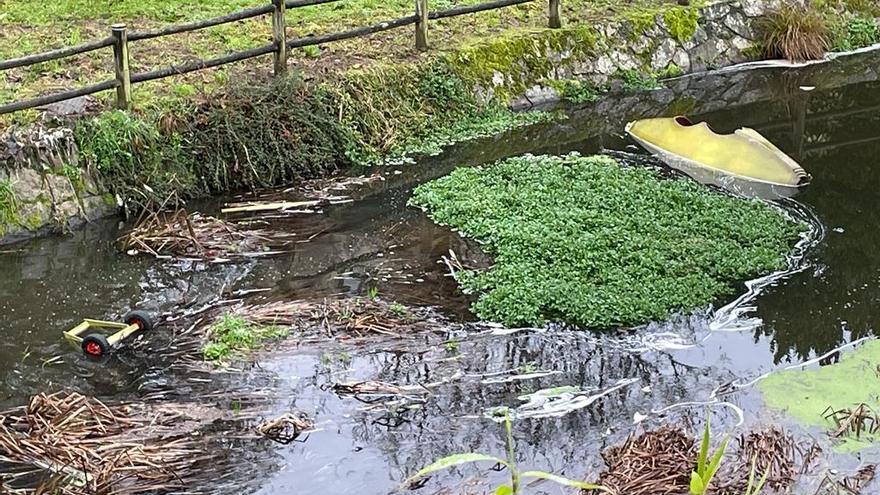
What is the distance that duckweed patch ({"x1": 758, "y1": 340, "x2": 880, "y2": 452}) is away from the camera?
6.51 meters

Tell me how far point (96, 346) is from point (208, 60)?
4.45 m

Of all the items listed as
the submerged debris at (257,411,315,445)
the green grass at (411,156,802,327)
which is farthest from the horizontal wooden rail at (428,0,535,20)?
the submerged debris at (257,411,315,445)

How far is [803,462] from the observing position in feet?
19.7

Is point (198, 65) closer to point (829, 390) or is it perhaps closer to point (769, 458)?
point (829, 390)

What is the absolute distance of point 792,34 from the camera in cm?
1490

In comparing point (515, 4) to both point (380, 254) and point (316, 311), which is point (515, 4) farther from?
point (316, 311)

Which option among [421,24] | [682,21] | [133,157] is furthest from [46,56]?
[682,21]

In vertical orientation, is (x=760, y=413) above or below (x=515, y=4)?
below

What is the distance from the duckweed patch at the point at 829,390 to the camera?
6.51 metres

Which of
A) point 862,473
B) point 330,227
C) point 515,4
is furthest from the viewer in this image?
point 515,4

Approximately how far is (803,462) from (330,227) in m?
4.92

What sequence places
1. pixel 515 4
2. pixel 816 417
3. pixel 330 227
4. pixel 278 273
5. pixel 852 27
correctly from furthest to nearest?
pixel 852 27, pixel 515 4, pixel 330 227, pixel 278 273, pixel 816 417

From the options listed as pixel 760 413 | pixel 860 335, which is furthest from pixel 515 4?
pixel 760 413

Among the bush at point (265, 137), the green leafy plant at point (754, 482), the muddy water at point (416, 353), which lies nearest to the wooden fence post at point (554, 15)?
the bush at point (265, 137)
